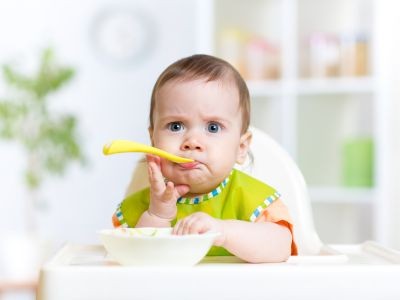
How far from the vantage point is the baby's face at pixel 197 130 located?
1112 millimetres

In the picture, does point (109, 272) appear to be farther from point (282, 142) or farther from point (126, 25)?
point (126, 25)

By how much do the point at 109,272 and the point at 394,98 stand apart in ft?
8.29

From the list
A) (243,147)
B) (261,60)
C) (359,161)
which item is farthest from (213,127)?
(261,60)

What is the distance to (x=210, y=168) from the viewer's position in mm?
1122

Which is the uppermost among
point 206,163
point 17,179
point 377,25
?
point 377,25

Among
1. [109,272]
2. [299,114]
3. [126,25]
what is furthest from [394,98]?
[109,272]

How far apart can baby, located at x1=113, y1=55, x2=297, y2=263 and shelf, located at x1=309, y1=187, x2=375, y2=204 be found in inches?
83.8

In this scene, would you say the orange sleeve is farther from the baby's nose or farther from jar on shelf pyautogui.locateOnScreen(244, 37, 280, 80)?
jar on shelf pyautogui.locateOnScreen(244, 37, 280, 80)

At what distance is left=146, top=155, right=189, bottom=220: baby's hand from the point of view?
1.09m

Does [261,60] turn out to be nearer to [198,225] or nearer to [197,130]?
[197,130]

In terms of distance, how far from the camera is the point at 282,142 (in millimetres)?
3418

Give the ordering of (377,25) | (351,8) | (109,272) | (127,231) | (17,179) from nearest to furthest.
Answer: (109,272)
(127,231)
(377,25)
(351,8)
(17,179)

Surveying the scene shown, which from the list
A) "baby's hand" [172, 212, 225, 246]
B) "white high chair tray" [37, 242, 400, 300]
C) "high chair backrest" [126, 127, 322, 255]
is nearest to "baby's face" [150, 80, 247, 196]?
"baby's hand" [172, 212, 225, 246]

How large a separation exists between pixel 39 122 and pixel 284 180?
2.86 meters
